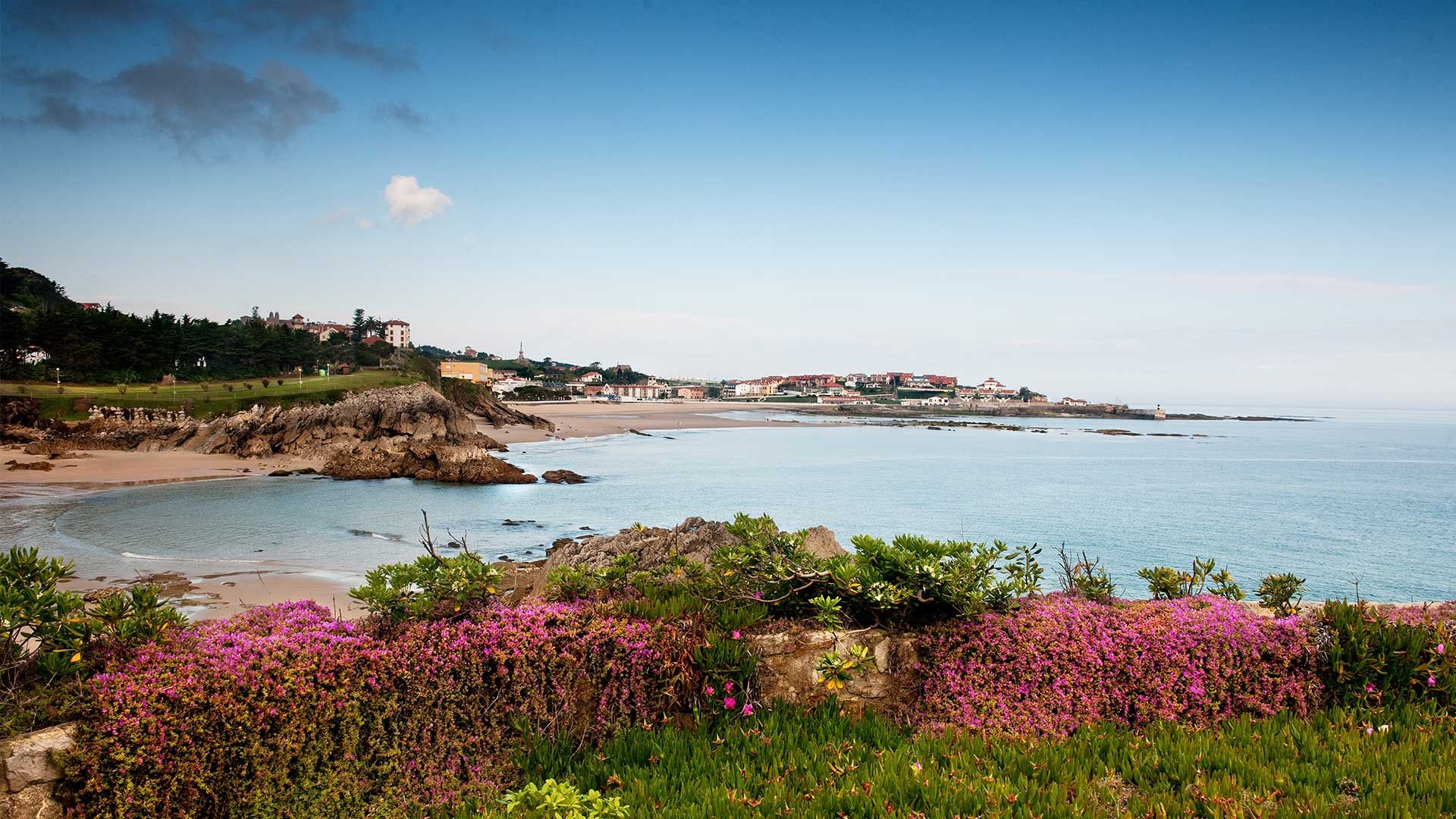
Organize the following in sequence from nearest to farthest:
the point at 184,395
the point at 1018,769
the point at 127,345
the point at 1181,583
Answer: the point at 1018,769 < the point at 1181,583 < the point at 184,395 < the point at 127,345

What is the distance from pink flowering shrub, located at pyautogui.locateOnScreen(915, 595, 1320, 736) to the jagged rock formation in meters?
65.6

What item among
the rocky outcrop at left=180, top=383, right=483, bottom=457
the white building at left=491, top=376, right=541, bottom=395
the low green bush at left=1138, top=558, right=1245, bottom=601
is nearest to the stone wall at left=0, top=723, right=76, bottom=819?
the low green bush at left=1138, top=558, right=1245, bottom=601

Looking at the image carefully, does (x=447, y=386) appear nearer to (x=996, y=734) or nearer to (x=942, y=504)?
(x=942, y=504)

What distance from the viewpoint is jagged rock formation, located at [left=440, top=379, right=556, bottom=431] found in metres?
70.0

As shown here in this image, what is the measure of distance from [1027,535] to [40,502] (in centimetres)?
3431

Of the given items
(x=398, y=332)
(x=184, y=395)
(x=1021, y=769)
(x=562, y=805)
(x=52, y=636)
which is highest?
(x=398, y=332)

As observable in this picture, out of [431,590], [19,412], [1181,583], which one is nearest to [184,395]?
[19,412]

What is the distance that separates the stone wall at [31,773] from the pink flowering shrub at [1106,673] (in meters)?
4.86

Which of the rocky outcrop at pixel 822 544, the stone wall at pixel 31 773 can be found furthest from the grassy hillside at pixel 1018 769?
the rocky outcrop at pixel 822 544

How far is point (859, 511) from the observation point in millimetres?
28812

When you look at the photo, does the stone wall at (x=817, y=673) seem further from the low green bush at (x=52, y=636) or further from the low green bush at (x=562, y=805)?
the low green bush at (x=52, y=636)

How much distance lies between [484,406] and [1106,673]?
241 feet

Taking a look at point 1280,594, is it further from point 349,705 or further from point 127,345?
point 127,345

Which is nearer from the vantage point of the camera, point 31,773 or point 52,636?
point 31,773
